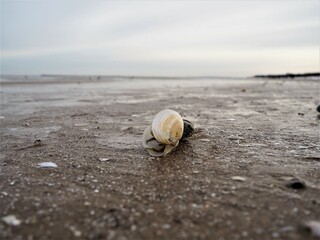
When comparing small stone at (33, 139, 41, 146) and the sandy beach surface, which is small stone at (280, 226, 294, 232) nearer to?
the sandy beach surface

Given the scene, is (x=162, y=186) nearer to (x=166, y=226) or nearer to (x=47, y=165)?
(x=166, y=226)

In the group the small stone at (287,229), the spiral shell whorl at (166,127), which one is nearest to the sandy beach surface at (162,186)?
the small stone at (287,229)

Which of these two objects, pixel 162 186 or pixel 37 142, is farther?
pixel 37 142

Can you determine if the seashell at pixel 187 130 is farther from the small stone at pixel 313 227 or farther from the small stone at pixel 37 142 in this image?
the small stone at pixel 313 227

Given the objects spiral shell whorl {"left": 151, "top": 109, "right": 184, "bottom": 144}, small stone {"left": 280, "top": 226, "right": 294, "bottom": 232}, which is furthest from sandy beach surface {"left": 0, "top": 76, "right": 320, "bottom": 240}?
spiral shell whorl {"left": 151, "top": 109, "right": 184, "bottom": 144}

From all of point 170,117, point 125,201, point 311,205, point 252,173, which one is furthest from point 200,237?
point 170,117

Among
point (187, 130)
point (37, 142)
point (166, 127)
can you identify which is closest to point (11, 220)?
point (166, 127)
